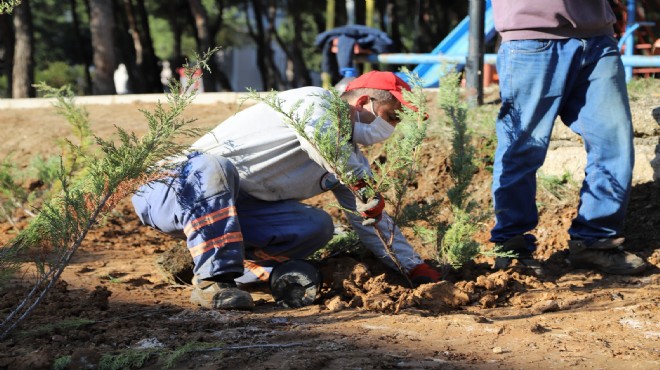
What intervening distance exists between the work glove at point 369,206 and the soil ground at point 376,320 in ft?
1.17

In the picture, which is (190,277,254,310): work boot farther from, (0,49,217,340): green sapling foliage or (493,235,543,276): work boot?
(493,235,543,276): work boot

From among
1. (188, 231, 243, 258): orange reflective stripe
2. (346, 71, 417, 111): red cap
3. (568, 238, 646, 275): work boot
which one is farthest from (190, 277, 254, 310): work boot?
(568, 238, 646, 275): work boot

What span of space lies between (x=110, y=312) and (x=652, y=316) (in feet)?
7.74

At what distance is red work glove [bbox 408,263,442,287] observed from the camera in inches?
175

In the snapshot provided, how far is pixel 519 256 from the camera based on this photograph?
15.8 feet

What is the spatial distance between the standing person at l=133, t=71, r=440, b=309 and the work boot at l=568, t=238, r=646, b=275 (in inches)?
36.9

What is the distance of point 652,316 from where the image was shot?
371cm

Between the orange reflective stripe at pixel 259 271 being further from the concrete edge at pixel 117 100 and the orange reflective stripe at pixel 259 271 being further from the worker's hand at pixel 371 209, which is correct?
the concrete edge at pixel 117 100

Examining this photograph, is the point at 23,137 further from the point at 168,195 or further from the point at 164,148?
the point at 164,148

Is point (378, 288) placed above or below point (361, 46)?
below

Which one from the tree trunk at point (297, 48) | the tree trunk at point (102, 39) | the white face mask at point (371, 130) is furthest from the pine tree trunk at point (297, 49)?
the white face mask at point (371, 130)

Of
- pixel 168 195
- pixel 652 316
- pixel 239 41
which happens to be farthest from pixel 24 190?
pixel 239 41

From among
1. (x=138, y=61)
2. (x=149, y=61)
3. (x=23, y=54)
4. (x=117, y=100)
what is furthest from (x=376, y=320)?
(x=149, y=61)

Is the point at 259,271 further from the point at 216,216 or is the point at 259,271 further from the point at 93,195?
the point at 93,195
